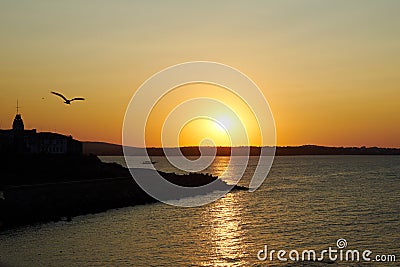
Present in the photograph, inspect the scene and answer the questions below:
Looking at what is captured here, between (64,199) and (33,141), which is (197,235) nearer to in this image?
(64,199)

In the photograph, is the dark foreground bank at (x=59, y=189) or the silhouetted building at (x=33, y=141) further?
the silhouetted building at (x=33, y=141)

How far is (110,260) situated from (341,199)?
49668mm

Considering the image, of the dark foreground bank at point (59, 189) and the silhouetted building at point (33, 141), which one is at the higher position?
the silhouetted building at point (33, 141)

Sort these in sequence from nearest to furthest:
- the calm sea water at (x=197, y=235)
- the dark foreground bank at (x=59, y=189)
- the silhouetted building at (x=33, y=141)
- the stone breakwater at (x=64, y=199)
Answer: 1. the calm sea water at (x=197, y=235)
2. the stone breakwater at (x=64, y=199)
3. the dark foreground bank at (x=59, y=189)
4. the silhouetted building at (x=33, y=141)

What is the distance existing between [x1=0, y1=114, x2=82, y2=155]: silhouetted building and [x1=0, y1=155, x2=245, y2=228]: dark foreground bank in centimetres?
845

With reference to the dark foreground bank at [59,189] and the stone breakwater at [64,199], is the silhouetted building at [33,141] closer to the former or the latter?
the dark foreground bank at [59,189]

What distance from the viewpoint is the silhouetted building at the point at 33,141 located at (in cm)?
9619

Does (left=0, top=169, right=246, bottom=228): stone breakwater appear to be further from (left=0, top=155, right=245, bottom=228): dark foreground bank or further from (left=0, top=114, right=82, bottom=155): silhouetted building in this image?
(left=0, top=114, right=82, bottom=155): silhouetted building

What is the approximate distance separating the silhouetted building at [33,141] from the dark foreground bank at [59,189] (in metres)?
8.45

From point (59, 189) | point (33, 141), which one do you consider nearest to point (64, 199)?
point (59, 189)

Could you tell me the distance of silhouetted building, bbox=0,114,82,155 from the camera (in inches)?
3787

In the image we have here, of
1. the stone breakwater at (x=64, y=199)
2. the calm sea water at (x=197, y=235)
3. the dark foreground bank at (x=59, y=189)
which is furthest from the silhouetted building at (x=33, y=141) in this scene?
the calm sea water at (x=197, y=235)

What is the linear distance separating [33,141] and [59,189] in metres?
44.3

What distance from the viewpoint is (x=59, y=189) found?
5841 centimetres
